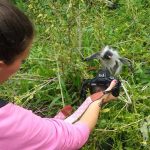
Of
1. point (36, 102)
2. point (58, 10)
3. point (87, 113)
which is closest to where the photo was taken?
point (87, 113)

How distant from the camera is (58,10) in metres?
3.65

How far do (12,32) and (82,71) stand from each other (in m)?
1.30

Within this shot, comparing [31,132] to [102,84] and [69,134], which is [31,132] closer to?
[69,134]

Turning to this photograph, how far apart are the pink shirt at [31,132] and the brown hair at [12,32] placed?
0.73 ft

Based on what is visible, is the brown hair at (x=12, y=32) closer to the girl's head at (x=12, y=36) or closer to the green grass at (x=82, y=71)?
the girl's head at (x=12, y=36)

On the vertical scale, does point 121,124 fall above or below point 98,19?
below

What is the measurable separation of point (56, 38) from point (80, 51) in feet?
0.64

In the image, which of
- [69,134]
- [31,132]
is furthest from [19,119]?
[69,134]

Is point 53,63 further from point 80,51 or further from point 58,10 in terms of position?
point 58,10

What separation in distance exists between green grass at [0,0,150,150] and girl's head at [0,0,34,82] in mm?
953

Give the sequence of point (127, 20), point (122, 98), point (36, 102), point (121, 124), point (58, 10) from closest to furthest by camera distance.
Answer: point (121, 124) → point (122, 98) → point (36, 102) → point (58, 10) → point (127, 20)

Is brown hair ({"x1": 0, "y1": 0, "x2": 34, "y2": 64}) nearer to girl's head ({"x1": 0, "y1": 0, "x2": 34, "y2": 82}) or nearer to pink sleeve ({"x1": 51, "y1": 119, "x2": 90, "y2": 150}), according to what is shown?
girl's head ({"x1": 0, "y1": 0, "x2": 34, "y2": 82})

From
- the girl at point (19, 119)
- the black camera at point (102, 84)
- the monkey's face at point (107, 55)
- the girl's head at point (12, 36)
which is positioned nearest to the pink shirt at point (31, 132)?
the girl at point (19, 119)

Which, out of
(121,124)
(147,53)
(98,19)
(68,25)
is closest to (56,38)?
(68,25)
